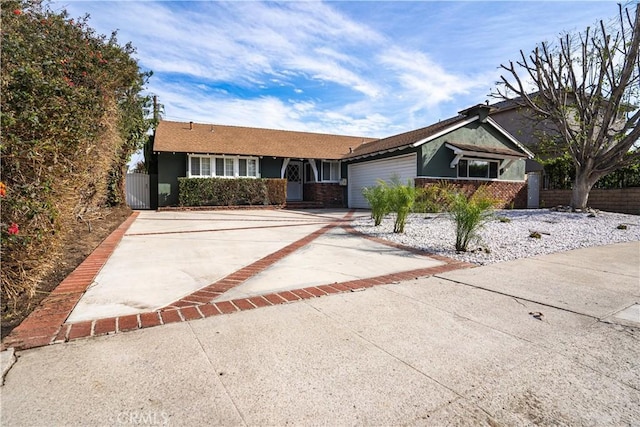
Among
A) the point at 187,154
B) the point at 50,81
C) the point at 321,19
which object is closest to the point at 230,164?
the point at 187,154

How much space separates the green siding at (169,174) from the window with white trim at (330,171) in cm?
749

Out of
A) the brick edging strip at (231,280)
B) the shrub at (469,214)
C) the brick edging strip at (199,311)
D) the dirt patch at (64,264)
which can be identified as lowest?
the brick edging strip at (199,311)

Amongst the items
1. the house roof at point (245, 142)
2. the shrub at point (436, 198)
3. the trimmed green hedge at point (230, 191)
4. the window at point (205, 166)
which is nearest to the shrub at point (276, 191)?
the trimmed green hedge at point (230, 191)

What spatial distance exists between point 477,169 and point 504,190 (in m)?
1.96

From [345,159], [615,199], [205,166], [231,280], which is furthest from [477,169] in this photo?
[231,280]

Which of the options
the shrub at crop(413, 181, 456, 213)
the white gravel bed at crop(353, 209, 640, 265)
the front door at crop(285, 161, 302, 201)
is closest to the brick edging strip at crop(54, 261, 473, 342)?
the white gravel bed at crop(353, 209, 640, 265)

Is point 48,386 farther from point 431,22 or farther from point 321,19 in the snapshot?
point 431,22

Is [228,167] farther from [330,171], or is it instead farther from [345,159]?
[345,159]

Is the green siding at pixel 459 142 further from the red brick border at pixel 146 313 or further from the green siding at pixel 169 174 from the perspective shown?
the green siding at pixel 169 174

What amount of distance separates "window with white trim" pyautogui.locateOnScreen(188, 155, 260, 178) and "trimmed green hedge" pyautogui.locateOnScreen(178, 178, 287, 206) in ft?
2.96

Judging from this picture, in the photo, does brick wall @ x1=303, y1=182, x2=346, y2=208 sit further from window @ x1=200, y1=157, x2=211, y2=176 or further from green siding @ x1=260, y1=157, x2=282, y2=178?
window @ x1=200, y1=157, x2=211, y2=176

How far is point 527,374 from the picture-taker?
214cm

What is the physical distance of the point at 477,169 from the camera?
16406 mm

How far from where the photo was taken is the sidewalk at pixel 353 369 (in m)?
1.72
